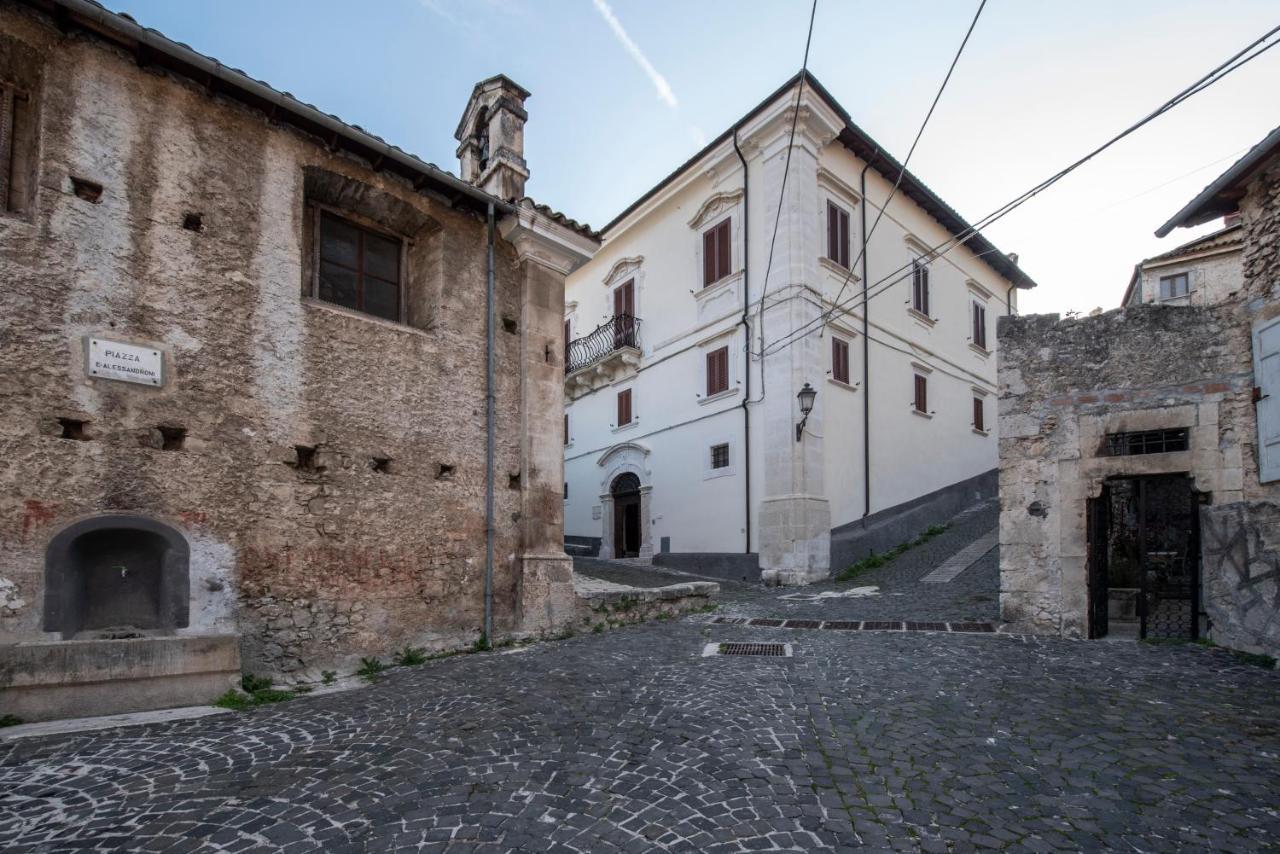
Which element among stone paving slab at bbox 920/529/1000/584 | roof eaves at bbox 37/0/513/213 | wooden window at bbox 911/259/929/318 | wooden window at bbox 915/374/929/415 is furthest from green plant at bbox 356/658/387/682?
wooden window at bbox 911/259/929/318

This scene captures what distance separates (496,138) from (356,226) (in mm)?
2399

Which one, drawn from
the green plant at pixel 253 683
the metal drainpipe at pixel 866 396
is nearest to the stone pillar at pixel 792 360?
the metal drainpipe at pixel 866 396

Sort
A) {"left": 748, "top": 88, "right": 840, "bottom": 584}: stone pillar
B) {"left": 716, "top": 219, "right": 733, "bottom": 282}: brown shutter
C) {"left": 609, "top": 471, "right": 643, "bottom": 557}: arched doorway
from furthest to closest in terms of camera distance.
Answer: {"left": 609, "top": 471, "right": 643, "bottom": 557}: arched doorway < {"left": 716, "top": 219, "right": 733, "bottom": 282}: brown shutter < {"left": 748, "top": 88, "right": 840, "bottom": 584}: stone pillar

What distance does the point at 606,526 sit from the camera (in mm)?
18984

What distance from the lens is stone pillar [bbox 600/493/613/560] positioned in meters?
18.8

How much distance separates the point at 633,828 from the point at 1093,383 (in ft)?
24.2

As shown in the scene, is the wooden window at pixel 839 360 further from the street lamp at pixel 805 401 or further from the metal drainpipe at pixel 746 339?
the metal drainpipe at pixel 746 339

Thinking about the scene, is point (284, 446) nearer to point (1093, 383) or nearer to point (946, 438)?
point (1093, 383)

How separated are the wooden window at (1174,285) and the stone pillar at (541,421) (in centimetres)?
2310

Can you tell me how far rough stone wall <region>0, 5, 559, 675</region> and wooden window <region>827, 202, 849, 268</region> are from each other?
1013 centimetres

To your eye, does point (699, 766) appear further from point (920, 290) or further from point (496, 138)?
point (920, 290)

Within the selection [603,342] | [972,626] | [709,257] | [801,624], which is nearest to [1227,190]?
[972,626]

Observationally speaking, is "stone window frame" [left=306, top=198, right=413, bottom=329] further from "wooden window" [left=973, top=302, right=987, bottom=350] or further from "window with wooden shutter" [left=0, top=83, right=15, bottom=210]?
"wooden window" [left=973, top=302, right=987, bottom=350]

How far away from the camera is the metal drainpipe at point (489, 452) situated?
25.3 feet
